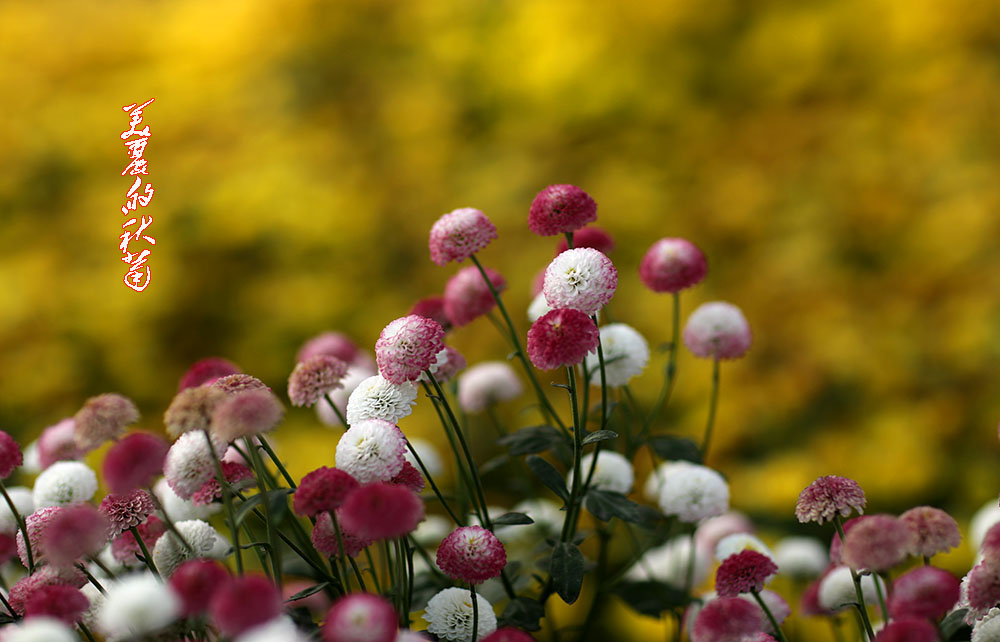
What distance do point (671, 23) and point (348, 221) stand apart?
2.61ft

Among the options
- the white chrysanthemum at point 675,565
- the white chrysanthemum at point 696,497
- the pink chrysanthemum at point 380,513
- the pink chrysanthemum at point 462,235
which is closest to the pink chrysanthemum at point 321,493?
the pink chrysanthemum at point 380,513

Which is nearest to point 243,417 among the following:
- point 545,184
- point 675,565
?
point 675,565

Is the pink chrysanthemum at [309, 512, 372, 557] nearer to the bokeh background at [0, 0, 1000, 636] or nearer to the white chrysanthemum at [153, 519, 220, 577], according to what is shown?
the white chrysanthemum at [153, 519, 220, 577]

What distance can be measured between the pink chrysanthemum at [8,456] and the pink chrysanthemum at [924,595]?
59cm

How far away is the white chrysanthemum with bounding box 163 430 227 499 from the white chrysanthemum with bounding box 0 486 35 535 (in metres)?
0.22

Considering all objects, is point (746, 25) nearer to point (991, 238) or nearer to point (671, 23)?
point (671, 23)

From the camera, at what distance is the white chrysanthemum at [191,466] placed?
553mm

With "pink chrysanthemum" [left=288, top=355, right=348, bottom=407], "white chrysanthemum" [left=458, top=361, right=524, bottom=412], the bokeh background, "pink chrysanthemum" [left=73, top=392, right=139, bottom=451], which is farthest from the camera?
the bokeh background

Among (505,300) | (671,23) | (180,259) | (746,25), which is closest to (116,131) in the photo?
(180,259)

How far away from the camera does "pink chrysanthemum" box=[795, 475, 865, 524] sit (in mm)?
536

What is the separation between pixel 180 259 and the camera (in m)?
1.75

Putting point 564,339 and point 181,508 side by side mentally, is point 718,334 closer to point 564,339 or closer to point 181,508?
point 564,339

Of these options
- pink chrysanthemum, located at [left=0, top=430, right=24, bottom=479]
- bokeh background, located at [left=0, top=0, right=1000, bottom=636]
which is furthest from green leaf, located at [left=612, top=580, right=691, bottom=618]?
bokeh background, located at [left=0, top=0, right=1000, bottom=636]

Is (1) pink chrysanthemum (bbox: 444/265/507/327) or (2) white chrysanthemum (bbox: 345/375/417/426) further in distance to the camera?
(1) pink chrysanthemum (bbox: 444/265/507/327)
